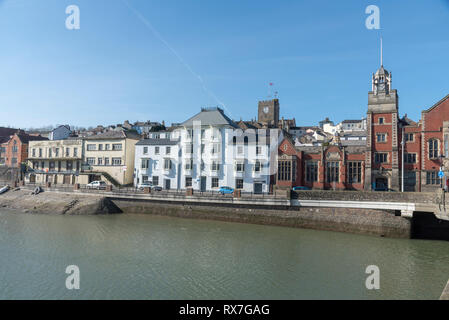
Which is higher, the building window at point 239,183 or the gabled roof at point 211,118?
the gabled roof at point 211,118

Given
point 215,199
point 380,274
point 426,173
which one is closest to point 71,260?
point 215,199

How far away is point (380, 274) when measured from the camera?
63.0ft

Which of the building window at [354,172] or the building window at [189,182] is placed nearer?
the building window at [354,172]

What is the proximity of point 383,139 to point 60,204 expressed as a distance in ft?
163

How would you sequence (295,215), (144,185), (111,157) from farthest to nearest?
1. (111,157)
2. (144,185)
3. (295,215)

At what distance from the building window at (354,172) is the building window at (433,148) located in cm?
887

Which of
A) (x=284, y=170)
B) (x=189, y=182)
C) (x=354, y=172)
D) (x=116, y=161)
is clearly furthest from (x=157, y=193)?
(x=354, y=172)

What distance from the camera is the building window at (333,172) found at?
1686 inches

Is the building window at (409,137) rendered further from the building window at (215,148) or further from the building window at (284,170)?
the building window at (215,148)

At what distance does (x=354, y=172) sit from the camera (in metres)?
42.3

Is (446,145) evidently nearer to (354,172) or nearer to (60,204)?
(354,172)

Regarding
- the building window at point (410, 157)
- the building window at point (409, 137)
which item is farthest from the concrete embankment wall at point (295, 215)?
the building window at point (409, 137)

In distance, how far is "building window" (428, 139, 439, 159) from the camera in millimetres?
37844
